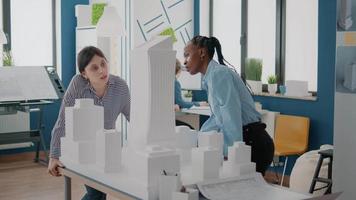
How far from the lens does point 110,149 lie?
2.21 m

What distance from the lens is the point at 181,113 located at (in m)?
6.35

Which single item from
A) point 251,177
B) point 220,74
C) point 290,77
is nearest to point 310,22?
point 290,77

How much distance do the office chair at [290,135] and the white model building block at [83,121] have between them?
10.5 ft

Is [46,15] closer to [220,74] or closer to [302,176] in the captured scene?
[302,176]

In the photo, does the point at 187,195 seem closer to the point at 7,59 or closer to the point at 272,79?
the point at 272,79

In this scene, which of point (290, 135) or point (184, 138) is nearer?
point (184, 138)

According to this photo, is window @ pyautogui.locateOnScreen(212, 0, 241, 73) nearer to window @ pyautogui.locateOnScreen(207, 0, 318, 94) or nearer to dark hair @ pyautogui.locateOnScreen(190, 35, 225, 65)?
window @ pyautogui.locateOnScreen(207, 0, 318, 94)

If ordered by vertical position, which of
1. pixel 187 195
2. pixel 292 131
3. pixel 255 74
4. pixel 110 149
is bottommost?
pixel 292 131

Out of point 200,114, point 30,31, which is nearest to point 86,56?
point 200,114

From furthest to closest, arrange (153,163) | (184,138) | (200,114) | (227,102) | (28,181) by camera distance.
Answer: (200,114) < (28,181) < (227,102) < (184,138) < (153,163)

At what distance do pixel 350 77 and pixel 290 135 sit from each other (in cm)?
236

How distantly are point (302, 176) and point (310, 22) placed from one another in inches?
86.5

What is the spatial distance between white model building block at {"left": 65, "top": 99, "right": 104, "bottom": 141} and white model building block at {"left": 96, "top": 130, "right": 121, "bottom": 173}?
25 cm

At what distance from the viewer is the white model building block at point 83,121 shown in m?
2.48
